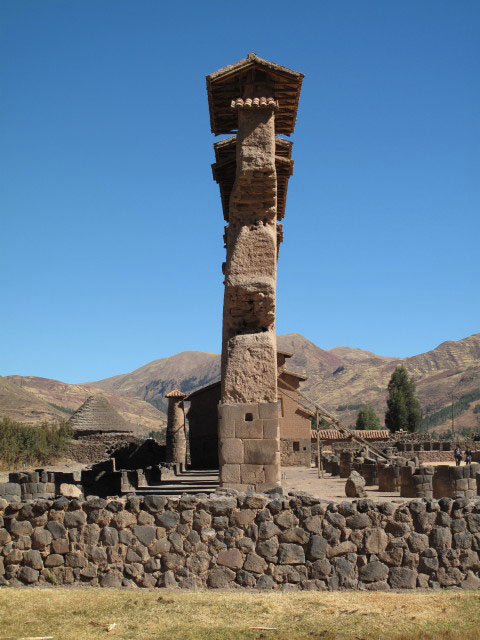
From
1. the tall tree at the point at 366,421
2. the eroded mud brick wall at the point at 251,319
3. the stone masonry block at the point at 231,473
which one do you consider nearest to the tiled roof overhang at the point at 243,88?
the eroded mud brick wall at the point at 251,319

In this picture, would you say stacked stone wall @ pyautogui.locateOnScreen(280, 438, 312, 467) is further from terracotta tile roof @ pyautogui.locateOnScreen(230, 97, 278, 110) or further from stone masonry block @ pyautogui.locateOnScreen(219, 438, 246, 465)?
terracotta tile roof @ pyautogui.locateOnScreen(230, 97, 278, 110)

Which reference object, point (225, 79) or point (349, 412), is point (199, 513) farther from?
point (349, 412)

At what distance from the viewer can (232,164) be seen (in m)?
16.8

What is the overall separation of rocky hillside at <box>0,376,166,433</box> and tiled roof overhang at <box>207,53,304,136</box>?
206 feet

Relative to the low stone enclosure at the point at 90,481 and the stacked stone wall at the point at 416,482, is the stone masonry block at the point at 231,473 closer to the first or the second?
the low stone enclosure at the point at 90,481

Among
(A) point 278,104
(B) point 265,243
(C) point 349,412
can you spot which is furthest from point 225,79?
(C) point 349,412

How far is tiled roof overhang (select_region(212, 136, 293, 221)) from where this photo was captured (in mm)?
16125

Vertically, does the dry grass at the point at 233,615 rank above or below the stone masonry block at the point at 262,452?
below

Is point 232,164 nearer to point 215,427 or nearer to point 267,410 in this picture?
point 267,410

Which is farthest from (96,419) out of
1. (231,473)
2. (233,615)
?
(233,615)

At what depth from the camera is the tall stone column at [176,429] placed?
33.4 m

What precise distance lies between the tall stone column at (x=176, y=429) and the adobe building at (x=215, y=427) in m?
0.56

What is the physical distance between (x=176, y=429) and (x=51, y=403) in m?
105

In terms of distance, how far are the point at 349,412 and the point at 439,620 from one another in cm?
14289
